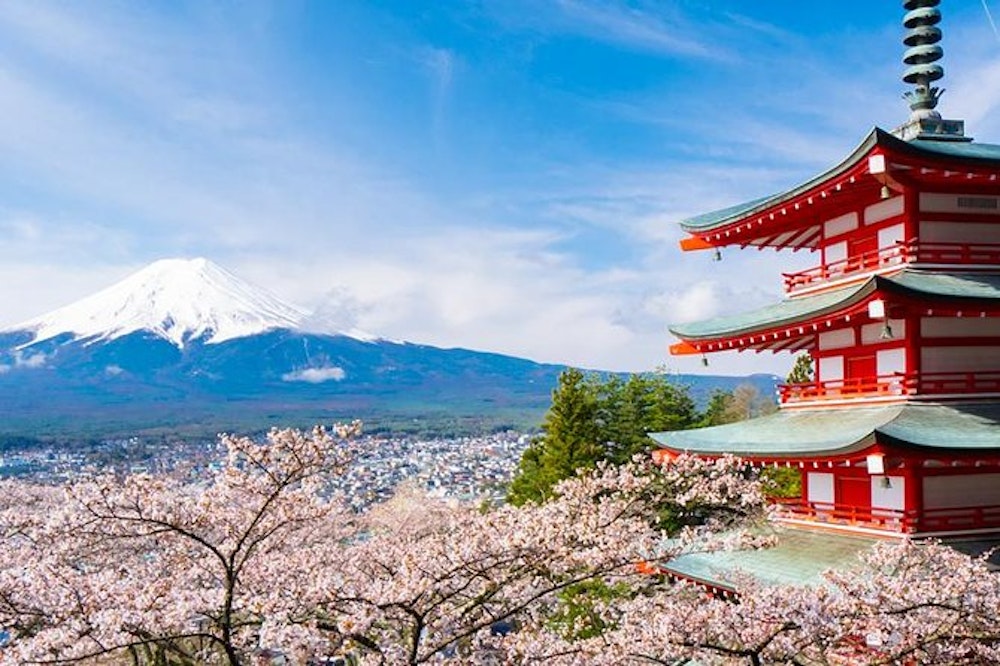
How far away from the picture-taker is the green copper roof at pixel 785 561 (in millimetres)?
10227

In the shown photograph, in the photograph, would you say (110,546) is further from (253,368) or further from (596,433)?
(253,368)

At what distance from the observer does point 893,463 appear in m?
9.98

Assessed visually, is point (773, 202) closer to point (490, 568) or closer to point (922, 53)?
point (922, 53)

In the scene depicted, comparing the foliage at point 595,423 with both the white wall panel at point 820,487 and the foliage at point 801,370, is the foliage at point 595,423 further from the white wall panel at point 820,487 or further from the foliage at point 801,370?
the white wall panel at point 820,487

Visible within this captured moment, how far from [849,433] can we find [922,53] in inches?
231

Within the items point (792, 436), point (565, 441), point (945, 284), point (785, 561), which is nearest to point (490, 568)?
point (785, 561)

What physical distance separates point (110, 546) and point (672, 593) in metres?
7.64

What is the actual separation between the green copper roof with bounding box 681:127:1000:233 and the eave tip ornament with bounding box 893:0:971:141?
428 mm

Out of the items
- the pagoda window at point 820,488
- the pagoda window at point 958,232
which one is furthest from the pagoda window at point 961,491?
the pagoda window at point 958,232

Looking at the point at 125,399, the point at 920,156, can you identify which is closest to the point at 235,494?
the point at 920,156

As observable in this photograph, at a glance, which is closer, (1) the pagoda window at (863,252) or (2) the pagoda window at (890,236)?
(2) the pagoda window at (890,236)

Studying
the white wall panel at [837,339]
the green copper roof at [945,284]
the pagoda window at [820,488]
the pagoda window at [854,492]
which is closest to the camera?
the green copper roof at [945,284]

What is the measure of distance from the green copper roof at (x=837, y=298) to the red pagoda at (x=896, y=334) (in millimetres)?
33

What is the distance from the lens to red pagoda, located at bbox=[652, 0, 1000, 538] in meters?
10.2
